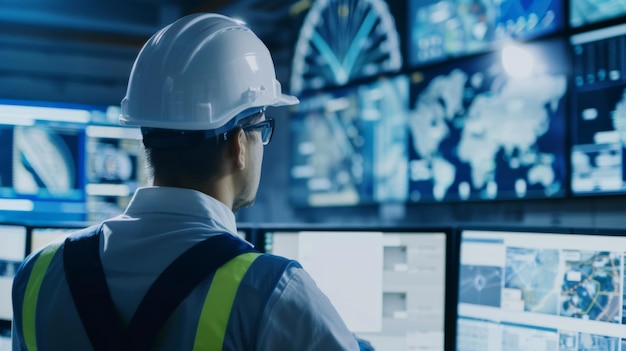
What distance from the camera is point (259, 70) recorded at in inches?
41.9

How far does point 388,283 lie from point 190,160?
2.56 feet

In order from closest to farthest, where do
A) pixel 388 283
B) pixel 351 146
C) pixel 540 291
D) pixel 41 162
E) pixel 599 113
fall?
1. pixel 540 291
2. pixel 388 283
3. pixel 599 113
4. pixel 351 146
5. pixel 41 162

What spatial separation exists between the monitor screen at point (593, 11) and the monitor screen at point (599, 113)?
37 millimetres

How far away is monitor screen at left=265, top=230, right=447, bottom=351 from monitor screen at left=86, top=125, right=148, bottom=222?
2.48m

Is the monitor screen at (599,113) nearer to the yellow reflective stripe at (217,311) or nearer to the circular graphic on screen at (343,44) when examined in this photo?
the circular graphic on screen at (343,44)

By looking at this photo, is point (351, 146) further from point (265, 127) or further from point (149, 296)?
point (149, 296)

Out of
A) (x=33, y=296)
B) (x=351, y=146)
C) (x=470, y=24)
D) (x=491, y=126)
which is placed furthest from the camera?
(x=351, y=146)

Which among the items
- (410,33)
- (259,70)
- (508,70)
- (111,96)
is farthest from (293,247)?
(111,96)

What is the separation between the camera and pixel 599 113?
2.15m

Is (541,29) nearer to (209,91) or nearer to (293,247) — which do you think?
(293,247)

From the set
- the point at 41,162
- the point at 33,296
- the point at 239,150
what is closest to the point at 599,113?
the point at 239,150

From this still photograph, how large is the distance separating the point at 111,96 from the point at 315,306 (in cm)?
378

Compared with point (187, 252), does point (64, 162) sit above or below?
above

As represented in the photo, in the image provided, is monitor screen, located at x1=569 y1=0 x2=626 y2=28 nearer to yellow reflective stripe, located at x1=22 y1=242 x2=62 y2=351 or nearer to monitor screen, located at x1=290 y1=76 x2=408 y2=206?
monitor screen, located at x1=290 y1=76 x2=408 y2=206
